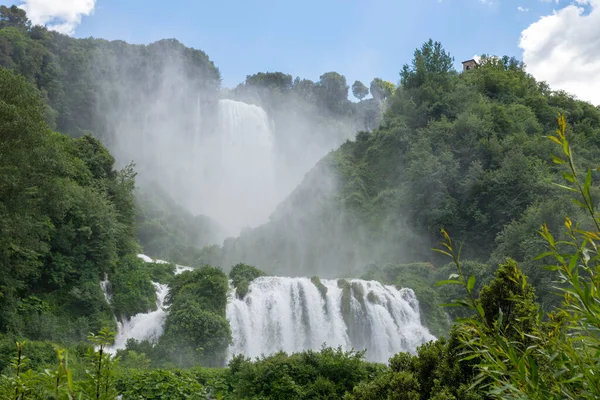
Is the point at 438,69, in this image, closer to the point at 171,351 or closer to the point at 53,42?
the point at 171,351

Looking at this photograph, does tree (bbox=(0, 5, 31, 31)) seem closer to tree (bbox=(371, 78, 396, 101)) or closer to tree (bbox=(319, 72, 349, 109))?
tree (bbox=(319, 72, 349, 109))

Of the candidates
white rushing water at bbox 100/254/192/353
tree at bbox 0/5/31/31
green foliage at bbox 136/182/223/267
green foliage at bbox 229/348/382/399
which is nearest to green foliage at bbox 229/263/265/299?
white rushing water at bbox 100/254/192/353

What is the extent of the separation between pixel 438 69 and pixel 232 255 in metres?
23.8

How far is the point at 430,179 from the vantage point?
3403 cm

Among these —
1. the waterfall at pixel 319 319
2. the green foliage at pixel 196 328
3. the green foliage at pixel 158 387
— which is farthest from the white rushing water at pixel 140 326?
the green foliage at pixel 158 387

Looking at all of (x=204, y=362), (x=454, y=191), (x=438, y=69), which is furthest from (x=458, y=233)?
(x=204, y=362)

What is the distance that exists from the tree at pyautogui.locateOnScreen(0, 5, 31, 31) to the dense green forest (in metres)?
0.17

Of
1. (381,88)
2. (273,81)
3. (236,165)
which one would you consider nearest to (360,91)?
(381,88)

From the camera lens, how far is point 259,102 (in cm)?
7594

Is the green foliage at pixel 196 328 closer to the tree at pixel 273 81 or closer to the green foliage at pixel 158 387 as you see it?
the green foliage at pixel 158 387

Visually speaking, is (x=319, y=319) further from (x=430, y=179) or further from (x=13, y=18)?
(x=13, y=18)

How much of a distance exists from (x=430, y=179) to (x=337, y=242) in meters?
8.72

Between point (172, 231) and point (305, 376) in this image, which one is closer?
point (305, 376)

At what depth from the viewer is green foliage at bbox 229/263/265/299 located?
21984mm
